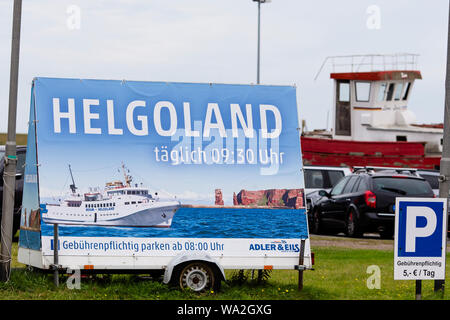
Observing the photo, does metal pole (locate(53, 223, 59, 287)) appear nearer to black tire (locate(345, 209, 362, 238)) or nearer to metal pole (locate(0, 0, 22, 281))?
metal pole (locate(0, 0, 22, 281))

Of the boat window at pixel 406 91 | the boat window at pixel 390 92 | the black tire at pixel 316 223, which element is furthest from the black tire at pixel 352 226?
the boat window at pixel 406 91

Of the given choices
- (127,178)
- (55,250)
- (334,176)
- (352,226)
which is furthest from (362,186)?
(55,250)

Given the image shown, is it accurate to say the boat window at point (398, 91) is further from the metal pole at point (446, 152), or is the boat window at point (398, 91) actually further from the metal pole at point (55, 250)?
the metal pole at point (55, 250)

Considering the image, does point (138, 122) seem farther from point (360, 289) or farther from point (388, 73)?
point (388, 73)

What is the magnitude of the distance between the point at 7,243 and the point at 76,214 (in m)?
1.27

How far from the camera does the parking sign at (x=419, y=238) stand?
1067 centimetres

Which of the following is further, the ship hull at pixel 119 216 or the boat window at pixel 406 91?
the boat window at pixel 406 91

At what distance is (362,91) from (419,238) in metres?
34.1

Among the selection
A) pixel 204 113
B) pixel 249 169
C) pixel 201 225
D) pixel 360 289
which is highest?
pixel 204 113

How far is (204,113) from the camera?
38.5 feet

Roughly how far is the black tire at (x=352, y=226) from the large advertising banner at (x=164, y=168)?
9360 millimetres

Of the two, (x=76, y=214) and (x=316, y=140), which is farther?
(x=316, y=140)

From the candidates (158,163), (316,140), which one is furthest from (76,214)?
(316,140)

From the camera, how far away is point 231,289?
38.5ft
